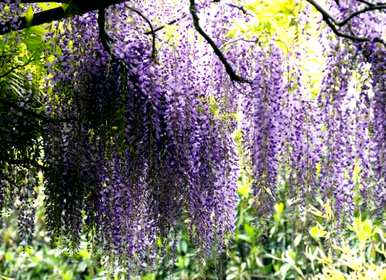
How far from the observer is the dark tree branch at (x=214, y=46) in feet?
9.22

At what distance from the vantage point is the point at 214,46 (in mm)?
2873

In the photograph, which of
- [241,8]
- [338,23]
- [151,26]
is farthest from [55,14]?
[338,23]

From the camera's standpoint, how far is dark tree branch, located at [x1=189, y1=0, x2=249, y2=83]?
281 cm

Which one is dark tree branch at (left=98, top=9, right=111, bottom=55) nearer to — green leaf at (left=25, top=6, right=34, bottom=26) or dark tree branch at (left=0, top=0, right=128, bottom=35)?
dark tree branch at (left=0, top=0, right=128, bottom=35)

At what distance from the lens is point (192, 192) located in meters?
3.21

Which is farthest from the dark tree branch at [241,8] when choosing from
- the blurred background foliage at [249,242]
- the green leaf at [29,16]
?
the green leaf at [29,16]

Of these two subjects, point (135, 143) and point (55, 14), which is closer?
point (55, 14)

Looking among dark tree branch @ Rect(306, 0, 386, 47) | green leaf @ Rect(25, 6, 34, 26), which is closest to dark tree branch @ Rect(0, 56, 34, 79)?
green leaf @ Rect(25, 6, 34, 26)

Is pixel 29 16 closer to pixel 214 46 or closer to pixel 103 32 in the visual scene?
pixel 103 32

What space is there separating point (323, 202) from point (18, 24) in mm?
1408

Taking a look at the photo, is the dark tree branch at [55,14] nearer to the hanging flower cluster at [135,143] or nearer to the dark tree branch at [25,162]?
the hanging flower cluster at [135,143]

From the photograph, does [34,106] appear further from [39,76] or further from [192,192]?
[192,192]

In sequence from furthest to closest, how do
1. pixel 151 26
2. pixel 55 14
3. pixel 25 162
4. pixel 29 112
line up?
pixel 25 162, pixel 29 112, pixel 151 26, pixel 55 14

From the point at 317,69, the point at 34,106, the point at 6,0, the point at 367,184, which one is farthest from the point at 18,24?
the point at 367,184
